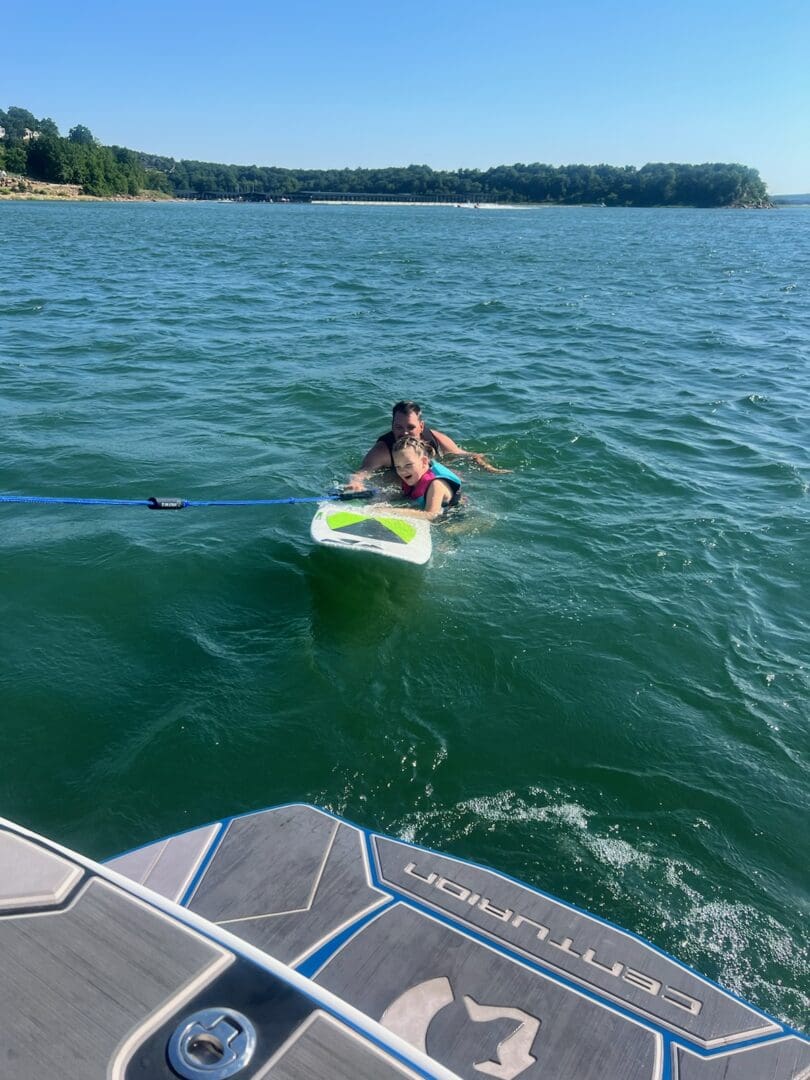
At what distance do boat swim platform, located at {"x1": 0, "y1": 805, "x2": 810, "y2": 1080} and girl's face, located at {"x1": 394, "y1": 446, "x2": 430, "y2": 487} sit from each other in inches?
182

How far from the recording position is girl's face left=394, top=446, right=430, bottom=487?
7977 millimetres

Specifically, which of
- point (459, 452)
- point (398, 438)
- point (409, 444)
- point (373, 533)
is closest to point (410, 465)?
point (409, 444)

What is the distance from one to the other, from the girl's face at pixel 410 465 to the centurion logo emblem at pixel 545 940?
4.98 m

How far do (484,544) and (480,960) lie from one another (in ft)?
16.8

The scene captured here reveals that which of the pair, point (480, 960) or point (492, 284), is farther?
point (492, 284)

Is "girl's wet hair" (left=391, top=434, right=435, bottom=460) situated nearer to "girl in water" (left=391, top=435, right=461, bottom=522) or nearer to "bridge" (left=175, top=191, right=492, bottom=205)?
"girl in water" (left=391, top=435, right=461, bottom=522)

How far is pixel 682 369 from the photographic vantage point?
51.5 ft

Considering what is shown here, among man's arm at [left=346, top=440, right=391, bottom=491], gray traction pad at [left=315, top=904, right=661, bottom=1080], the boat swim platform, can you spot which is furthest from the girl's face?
gray traction pad at [left=315, top=904, right=661, bottom=1080]

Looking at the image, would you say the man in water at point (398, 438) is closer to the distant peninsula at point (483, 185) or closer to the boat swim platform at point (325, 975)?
the boat swim platform at point (325, 975)

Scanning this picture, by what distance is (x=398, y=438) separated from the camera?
26.9 feet

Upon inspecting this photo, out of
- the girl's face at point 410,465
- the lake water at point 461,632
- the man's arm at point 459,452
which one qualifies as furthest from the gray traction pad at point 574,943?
the man's arm at point 459,452

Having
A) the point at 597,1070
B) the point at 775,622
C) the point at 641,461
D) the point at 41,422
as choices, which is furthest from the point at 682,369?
the point at 597,1070

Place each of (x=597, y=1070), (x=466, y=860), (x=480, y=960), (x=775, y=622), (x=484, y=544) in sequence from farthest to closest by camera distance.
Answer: (x=484, y=544), (x=775, y=622), (x=466, y=860), (x=480, y=960), (x=597, y=1070)

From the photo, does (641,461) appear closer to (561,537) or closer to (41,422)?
(561,537)
